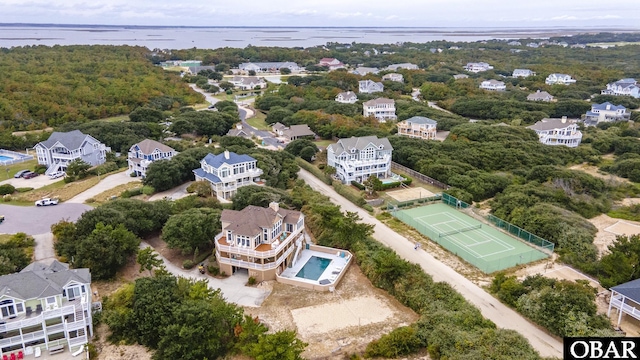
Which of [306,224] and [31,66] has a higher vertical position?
[31,66]

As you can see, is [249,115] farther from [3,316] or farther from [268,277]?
[3,316]

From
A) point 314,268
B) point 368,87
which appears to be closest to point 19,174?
point 314,268

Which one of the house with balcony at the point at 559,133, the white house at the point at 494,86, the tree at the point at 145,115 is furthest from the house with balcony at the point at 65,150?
the white house at the point at 494,86

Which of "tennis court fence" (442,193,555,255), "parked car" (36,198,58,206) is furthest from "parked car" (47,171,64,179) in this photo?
"tennis court fence" (442,193,555,255)

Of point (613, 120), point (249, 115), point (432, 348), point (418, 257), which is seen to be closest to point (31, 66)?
point (249, 115)

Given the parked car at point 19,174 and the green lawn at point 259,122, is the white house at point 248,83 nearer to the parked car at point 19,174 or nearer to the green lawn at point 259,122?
the green lawn at point 259,122

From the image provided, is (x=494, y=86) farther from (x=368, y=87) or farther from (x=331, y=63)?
(x=331, y=63)

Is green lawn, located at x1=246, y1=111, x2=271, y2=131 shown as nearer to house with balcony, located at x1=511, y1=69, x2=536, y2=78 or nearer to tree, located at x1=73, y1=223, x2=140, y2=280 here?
tree, located at x1=73, y1=223, x2=140, y2=280
